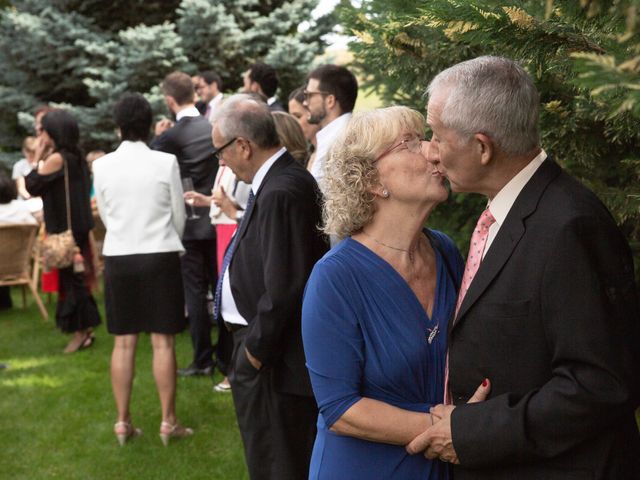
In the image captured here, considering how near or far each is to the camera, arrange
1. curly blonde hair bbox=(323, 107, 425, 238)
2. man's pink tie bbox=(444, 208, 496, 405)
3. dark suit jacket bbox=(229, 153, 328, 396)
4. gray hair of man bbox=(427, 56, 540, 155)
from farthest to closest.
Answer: dark suit jacket bbox=(229, 153, 328, 396), curly blonde hair bbox=(323, 107, 425, 238), man's pink tie bbox=(444, 208, 496, 405), gray hair of man bbox=(427, 56, 540, 155)

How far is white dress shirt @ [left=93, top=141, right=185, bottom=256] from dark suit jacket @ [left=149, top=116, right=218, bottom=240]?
1.58 m

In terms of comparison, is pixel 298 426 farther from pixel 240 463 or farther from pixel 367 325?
pixel 240 463

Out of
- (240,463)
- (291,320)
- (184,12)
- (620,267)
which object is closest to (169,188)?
(240,463)

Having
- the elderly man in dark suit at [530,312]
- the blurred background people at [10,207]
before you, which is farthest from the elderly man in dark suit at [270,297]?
the blurred background people at [10,207]

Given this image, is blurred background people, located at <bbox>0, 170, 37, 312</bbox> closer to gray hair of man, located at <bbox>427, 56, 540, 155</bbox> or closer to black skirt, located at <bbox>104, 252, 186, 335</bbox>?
black skirt, located at <bbox>104, 252, 186, 335</bbox>

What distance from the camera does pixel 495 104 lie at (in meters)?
2.10

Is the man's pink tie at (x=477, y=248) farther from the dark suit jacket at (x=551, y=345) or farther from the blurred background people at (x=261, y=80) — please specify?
the blurred background people at (x=261, y=80)

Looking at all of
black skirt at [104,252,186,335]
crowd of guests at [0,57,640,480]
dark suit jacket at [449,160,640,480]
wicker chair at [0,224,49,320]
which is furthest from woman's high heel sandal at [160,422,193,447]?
wicker chair at [0,224,49,320]

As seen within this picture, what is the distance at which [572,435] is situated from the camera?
2.03m

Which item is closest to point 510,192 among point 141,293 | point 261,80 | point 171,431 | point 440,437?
point 440,437

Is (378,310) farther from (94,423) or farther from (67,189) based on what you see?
(67,189)

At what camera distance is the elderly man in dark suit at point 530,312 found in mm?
1992

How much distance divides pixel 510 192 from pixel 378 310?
21.9 inches

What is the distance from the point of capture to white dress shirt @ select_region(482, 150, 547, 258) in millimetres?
2201
